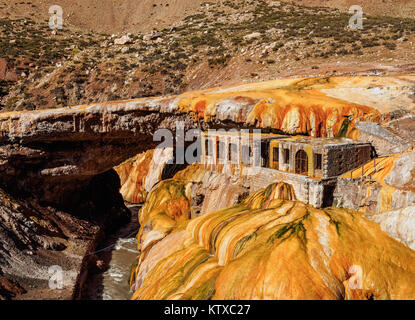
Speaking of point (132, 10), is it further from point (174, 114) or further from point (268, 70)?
point (174, 114)

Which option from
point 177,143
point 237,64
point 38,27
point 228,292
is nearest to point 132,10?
point 38,27

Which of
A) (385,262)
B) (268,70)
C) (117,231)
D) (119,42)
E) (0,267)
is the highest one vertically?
(119,42)

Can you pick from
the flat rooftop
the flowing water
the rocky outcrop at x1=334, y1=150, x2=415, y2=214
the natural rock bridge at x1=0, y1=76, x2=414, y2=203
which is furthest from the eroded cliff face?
the natural rock bridge at x1=0, y1=76, x2=414, y2=203

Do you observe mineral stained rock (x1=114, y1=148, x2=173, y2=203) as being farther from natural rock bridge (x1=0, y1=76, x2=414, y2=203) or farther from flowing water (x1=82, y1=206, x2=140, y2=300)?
natural rock bridge (x1=0, y1=76, x2=414, y2=203)

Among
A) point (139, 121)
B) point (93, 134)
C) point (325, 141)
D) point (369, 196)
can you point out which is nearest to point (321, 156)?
point (325, 141)

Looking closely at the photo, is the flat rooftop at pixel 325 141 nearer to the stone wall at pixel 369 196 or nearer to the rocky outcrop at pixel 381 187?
the rocky outcrop at pixel 381 187
